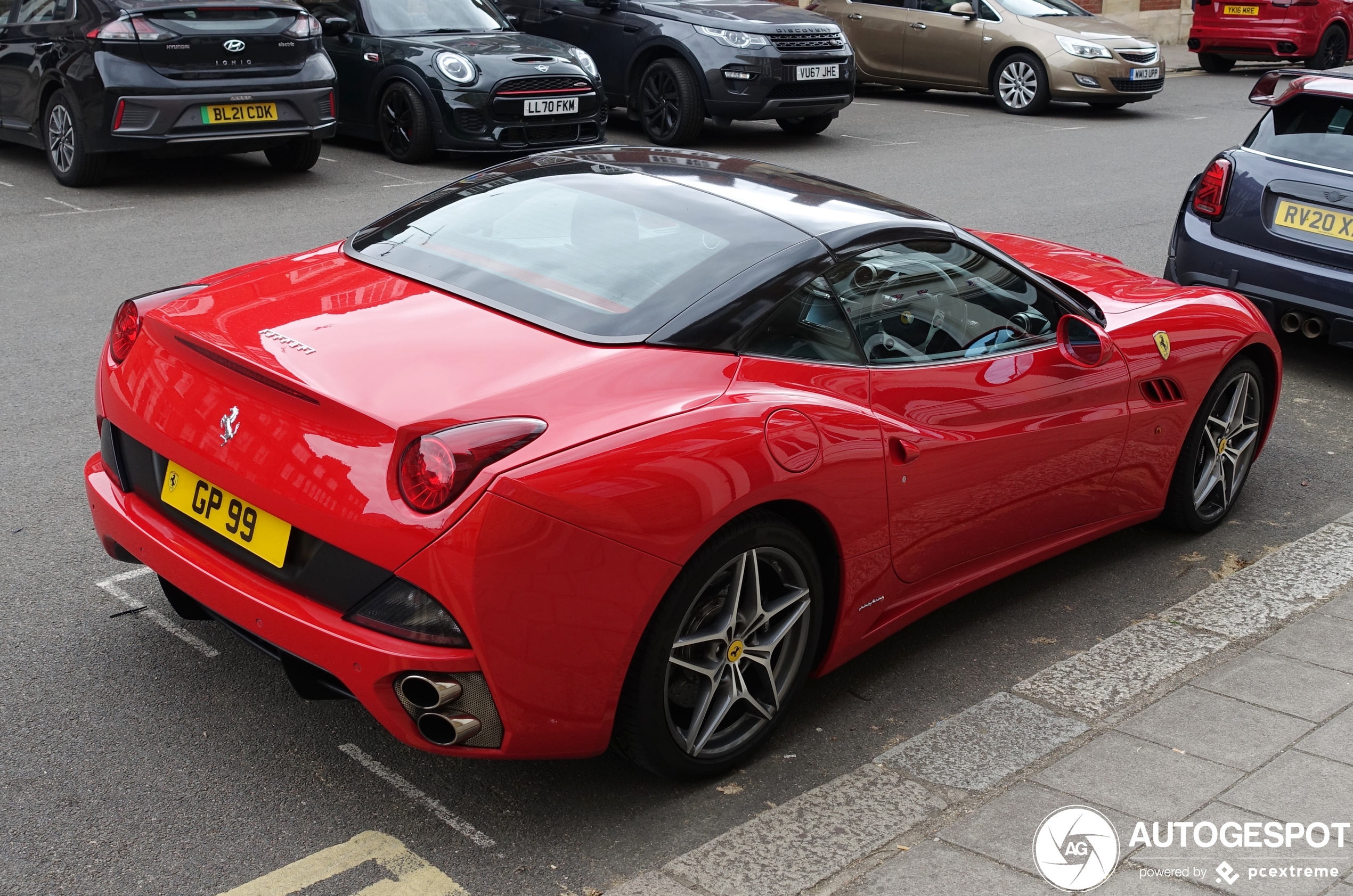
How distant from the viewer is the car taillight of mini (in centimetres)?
697

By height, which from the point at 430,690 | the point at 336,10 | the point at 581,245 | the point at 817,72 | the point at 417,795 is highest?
the point at 336,10

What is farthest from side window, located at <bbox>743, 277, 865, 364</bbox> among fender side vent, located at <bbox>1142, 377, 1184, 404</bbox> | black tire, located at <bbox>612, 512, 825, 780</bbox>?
fender side vent, located at <bbox>1142, 377, 1184, 404</bbox>

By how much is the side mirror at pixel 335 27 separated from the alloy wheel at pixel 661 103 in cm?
287

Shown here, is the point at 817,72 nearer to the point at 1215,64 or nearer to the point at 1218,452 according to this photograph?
the point at 1218,452

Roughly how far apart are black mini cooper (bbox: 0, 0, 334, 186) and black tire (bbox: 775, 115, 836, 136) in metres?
5.36

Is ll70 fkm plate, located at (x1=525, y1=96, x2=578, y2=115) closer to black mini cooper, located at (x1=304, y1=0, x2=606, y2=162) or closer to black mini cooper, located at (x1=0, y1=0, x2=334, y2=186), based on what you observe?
black mini cooper, located at (x1=304, y1=0, x2=606, y2=162)

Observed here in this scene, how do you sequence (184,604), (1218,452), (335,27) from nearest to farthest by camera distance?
(184,604)
(1218,452)
(335,27)

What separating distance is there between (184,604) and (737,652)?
1.38 m

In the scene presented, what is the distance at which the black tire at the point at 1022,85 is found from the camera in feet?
53.7

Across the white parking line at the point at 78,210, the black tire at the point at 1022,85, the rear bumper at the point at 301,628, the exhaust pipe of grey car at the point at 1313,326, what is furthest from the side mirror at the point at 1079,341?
the black tire at the point at 1022,85

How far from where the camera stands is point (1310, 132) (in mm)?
6863

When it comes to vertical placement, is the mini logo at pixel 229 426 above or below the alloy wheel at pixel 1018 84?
below

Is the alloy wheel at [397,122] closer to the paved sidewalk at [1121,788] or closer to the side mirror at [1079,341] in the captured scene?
the side mirror at [1079,341]

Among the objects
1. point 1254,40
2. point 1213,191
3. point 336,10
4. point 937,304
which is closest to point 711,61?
point 336,10
